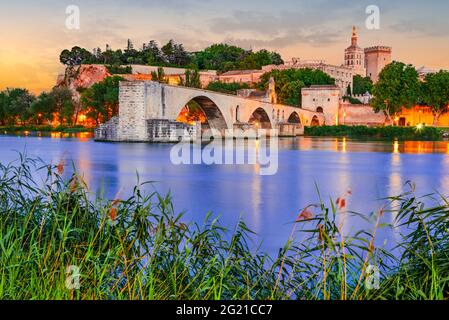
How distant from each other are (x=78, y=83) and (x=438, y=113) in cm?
4552

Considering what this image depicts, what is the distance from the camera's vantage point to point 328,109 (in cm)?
6506

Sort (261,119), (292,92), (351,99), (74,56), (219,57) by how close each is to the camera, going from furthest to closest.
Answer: (219,57) < (74,56) < (351,99) < (292,92) < (261,119)

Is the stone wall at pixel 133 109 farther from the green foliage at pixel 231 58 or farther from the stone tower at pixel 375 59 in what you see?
the stone tower at pixel 375 59

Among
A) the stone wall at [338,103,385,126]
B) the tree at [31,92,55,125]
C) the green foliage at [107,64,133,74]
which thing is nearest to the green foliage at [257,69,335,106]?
the stone wall at [338,103,385,126]

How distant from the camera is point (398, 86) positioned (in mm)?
56219

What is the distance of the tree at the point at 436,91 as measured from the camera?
5806 cm

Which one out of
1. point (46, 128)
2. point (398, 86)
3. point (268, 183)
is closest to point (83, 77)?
point (46, 128)

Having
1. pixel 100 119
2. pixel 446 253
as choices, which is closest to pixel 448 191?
pixel 446 253

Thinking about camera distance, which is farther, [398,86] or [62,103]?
[398,86]

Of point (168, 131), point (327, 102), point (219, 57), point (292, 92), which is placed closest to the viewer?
point (168, 131)

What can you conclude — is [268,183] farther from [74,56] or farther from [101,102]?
[74,56]

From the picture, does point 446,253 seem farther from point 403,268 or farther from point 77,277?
point 77,277

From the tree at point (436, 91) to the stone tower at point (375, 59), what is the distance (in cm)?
4515

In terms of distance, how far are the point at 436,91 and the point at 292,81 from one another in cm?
1869
